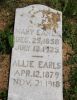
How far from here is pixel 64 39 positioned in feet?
21.1

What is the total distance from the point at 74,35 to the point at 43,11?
0.82 m

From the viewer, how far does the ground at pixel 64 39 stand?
19.0ft

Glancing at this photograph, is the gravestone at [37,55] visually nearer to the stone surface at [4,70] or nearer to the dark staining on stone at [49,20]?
the dark staining on stone at [49,20]

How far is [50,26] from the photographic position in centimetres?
622

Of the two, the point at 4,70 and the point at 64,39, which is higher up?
the point at 64,39

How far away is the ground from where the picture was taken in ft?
19.0

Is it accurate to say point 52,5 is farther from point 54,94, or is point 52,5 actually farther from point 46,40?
point 54,94

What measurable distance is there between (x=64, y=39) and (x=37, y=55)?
89 cm

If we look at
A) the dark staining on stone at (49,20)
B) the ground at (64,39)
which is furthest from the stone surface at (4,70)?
the dark staining on stone at (49,20)

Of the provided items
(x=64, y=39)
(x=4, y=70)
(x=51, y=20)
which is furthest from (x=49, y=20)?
(x=4, y=70)

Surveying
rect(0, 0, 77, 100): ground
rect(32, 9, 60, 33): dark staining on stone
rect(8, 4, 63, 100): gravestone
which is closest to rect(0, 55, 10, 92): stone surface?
rect(0, 0, 77, 100): ground

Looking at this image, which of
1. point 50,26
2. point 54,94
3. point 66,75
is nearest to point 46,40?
point 50,26

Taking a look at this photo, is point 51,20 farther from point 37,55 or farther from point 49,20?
point 37,55

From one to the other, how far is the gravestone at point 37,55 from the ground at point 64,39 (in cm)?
24
